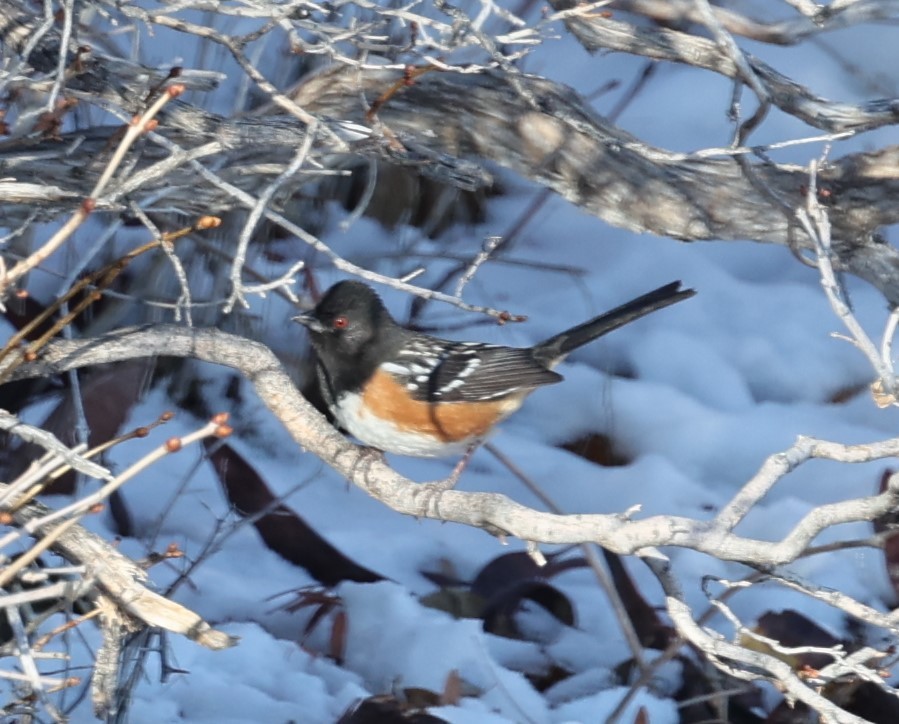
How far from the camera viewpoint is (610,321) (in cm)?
308

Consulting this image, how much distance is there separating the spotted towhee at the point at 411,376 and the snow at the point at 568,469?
1.35 feet

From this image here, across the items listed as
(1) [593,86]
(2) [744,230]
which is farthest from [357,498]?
(1) [593,86]

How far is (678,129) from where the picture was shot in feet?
15.8

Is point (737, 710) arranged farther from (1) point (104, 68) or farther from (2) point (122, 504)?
(1) point (104, 68)

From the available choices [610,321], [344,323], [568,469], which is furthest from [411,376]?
[568,469]

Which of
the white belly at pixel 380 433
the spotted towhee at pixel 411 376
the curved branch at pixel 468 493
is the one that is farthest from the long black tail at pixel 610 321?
the curved branch at pixel 468 493

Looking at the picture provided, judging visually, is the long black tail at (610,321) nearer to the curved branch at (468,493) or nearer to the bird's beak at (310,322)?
the bird's beak at (310,322)

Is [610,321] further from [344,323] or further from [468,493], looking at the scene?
[468,493]

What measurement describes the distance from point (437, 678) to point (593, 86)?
104 inches

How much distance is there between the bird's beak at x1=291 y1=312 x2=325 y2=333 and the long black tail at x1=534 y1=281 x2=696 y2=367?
0.56 m

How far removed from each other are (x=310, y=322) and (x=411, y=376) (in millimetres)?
270

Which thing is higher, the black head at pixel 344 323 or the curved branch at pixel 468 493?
the curved branch at pixel 468 493

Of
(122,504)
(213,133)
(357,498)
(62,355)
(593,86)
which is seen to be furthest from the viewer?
(593,86)

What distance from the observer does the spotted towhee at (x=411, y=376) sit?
291 centimetres
